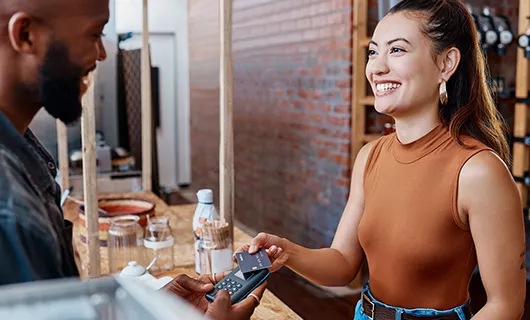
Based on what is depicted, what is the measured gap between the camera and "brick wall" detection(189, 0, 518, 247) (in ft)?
13.0

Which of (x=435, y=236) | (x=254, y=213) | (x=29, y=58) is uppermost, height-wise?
(x=29, y=58)

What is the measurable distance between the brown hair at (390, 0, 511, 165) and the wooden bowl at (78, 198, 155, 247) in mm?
1295

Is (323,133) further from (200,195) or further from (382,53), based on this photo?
(382,53)

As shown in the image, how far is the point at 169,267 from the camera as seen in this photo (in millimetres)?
2008

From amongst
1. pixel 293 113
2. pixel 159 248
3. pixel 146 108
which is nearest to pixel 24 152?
pixel 159 248

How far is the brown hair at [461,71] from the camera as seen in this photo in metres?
1.42

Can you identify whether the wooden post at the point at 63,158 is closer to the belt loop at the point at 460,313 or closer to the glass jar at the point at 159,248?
the glass jar at the point at 159,248

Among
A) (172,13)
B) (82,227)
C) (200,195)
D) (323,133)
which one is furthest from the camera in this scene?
(172,13)

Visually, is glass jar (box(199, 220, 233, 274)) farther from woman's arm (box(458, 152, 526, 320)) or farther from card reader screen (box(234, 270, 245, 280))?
woman's arm (box(458, 152, 526, 320))

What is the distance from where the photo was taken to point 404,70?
4.62ft

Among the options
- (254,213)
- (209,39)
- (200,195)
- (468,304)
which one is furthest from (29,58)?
(209,39)

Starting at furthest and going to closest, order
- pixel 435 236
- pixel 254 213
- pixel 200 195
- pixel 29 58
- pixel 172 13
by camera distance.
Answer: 1. pixel 172 13
2. pixel 254 213
3. pixel 200 195
4. pixel 435 236
5. pixel 29 58

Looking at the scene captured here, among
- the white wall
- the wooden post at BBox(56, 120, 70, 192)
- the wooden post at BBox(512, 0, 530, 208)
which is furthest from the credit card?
the white wall

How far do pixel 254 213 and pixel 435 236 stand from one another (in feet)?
13.5
